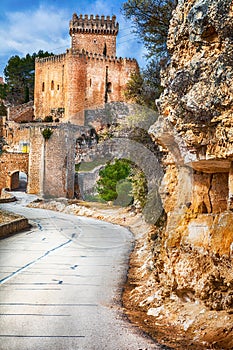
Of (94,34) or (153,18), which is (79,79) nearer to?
(94,34)

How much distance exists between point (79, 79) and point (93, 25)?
29.1 ft

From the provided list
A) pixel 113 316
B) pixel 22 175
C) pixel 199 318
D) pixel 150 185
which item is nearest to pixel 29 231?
pixel 150 185

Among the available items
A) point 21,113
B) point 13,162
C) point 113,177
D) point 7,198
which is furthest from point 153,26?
point 21,113

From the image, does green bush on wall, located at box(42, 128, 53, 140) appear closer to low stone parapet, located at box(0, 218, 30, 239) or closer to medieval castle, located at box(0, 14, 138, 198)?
medieval castle, located at box(0, 14, 138, 198)

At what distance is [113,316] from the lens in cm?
856

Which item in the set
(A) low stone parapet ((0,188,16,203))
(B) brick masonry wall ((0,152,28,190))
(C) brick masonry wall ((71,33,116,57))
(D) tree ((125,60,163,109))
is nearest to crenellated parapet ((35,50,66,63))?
(C) brick masonry wall ((71,33,116,57))

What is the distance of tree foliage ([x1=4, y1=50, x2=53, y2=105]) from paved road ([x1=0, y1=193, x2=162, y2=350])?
168 feet

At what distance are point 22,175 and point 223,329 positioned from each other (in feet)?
136

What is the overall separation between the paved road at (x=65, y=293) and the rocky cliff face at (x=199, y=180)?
745 millimetres

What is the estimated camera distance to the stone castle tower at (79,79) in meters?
52.5

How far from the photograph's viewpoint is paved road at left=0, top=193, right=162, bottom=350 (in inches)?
289

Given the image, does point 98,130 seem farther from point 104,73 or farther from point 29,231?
point 29,231

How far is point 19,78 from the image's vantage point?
6775 centimetres

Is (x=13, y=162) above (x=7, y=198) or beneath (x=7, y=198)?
above
